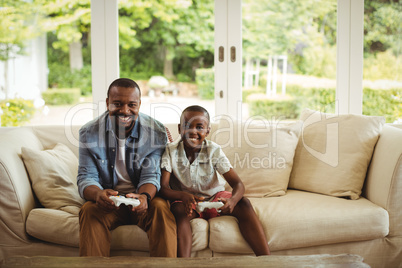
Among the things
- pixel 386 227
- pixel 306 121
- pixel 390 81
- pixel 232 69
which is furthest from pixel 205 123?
pixel 390 81

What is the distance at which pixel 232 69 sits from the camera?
3.76 meters

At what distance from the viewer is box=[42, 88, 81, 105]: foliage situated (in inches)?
149

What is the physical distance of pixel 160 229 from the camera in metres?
2.16

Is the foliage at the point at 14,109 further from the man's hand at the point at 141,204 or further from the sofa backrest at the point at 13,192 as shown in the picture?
the man's hand at the point at 141,204

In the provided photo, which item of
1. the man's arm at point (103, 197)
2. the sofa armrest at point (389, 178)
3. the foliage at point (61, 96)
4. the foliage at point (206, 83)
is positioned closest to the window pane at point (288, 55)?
the foliage at point (206, 83)

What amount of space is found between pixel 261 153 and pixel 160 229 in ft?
3.08

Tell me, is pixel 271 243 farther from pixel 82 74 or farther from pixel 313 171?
pixel 82 74

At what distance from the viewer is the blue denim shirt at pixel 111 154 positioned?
2.37 metres

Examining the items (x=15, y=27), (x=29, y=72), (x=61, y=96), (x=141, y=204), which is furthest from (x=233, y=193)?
(x=15, y=27)

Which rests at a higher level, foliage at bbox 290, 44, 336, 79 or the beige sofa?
foliage at bbox 290, 44, 336, 79

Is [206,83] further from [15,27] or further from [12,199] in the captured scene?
[12,199]

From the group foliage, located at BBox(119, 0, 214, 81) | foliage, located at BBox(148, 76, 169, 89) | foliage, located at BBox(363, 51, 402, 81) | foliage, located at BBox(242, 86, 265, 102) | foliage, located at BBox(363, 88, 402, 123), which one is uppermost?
foliage, located at BBox(119, 0, 214, 81)

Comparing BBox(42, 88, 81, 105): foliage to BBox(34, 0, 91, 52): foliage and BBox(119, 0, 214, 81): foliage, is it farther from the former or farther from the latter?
BBox(119, 0, 214, 81): foliage

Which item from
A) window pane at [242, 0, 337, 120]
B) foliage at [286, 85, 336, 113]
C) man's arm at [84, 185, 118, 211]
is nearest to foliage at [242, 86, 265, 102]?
window pane at [242, 0, 337, 120]
